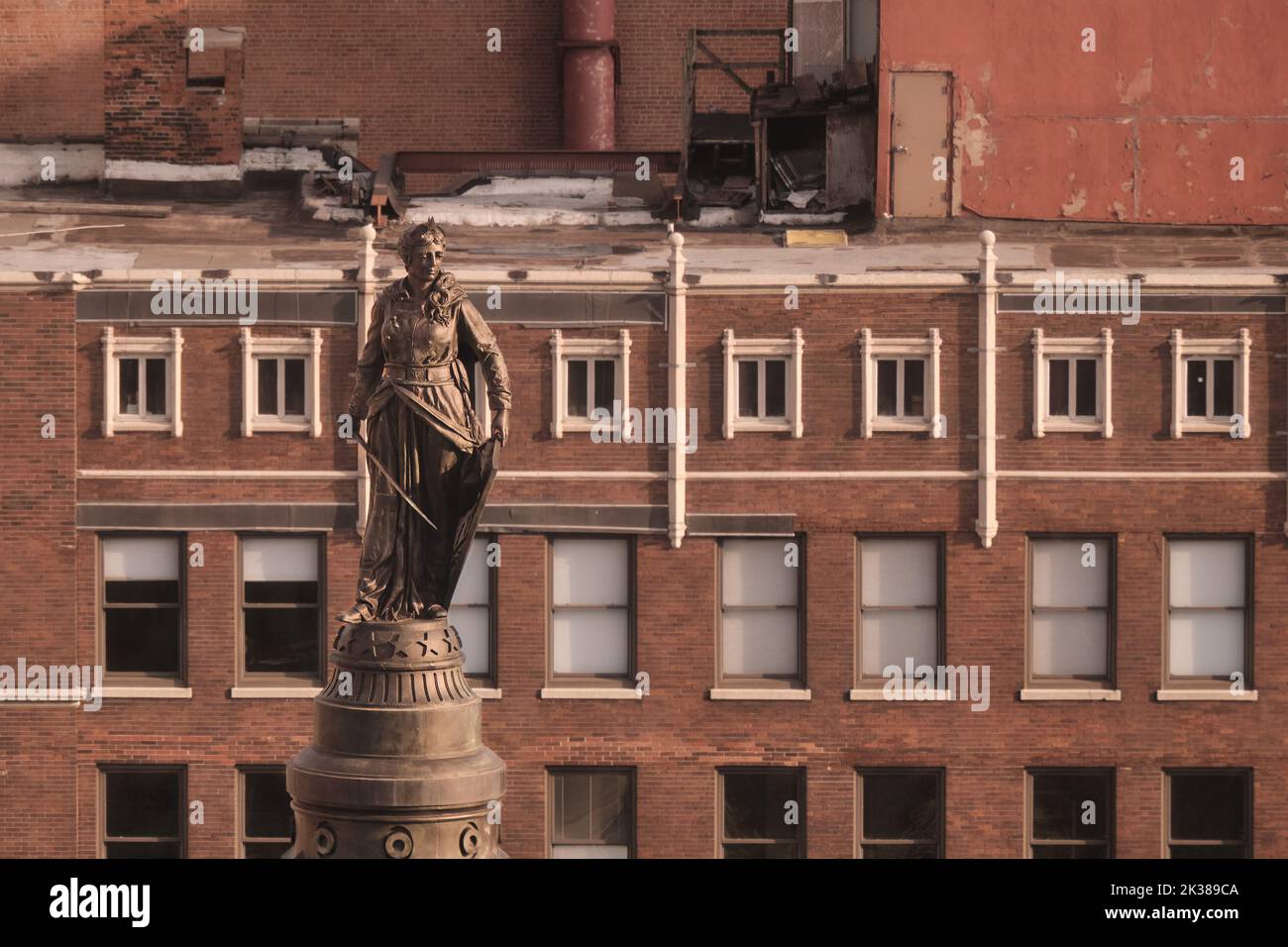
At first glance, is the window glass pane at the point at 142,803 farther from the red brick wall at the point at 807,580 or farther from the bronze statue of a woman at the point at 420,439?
the bronze statue of a woman at the point at 420,439

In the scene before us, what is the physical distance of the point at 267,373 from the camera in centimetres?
3503

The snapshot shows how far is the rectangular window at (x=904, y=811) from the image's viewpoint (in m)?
34.6

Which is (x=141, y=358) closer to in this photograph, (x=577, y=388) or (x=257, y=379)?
(x=257, y=379)

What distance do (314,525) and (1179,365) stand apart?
12021 mm

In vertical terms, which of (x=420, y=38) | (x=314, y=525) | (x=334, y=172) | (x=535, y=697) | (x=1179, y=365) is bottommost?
(x=535, y=697)

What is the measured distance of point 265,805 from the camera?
114 ft

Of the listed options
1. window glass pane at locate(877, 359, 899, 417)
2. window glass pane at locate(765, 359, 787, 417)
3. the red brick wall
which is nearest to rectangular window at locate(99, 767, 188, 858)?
A: the red brick wall

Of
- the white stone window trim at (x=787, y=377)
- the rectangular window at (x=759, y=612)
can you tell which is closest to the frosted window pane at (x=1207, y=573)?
the rectangular window at (x=759, y=612)

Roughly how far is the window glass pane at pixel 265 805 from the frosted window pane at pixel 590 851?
366cm

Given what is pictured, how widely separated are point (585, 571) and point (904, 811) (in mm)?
5476

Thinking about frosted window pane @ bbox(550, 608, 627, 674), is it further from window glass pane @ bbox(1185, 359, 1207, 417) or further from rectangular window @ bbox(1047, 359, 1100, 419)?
window glass pane @ bbox(1185, 359, 1207, 417)
